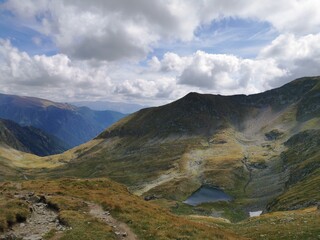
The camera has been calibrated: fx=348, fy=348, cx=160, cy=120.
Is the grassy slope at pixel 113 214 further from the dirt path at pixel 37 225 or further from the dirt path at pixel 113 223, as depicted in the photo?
the dirt path at pixel 37 225

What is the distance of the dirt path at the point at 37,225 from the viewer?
33.2 metres

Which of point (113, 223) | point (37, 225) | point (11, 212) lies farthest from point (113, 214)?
point (11, 212)

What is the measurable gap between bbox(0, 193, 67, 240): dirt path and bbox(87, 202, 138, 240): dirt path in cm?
485

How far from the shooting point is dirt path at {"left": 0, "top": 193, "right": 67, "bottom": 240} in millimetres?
33250

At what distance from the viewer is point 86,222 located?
123ft

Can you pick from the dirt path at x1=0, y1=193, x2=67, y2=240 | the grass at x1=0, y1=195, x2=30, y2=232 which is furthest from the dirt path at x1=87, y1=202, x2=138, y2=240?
the grass at x1=0, y1=195, x2=30, y2=232

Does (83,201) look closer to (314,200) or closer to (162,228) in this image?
(162,228)

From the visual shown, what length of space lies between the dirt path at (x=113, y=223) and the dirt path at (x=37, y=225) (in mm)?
4854

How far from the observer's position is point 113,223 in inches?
1540

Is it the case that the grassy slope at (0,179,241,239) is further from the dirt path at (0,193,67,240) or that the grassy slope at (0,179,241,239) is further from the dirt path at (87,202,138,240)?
the dirt path at (0,193,67,240)

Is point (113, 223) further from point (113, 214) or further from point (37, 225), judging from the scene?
point (37, 225)

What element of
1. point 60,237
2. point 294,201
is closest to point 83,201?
point 60,237

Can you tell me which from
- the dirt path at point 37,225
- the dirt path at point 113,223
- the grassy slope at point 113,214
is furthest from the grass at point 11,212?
the dirt path at point 113,223

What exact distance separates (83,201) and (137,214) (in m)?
9.89
